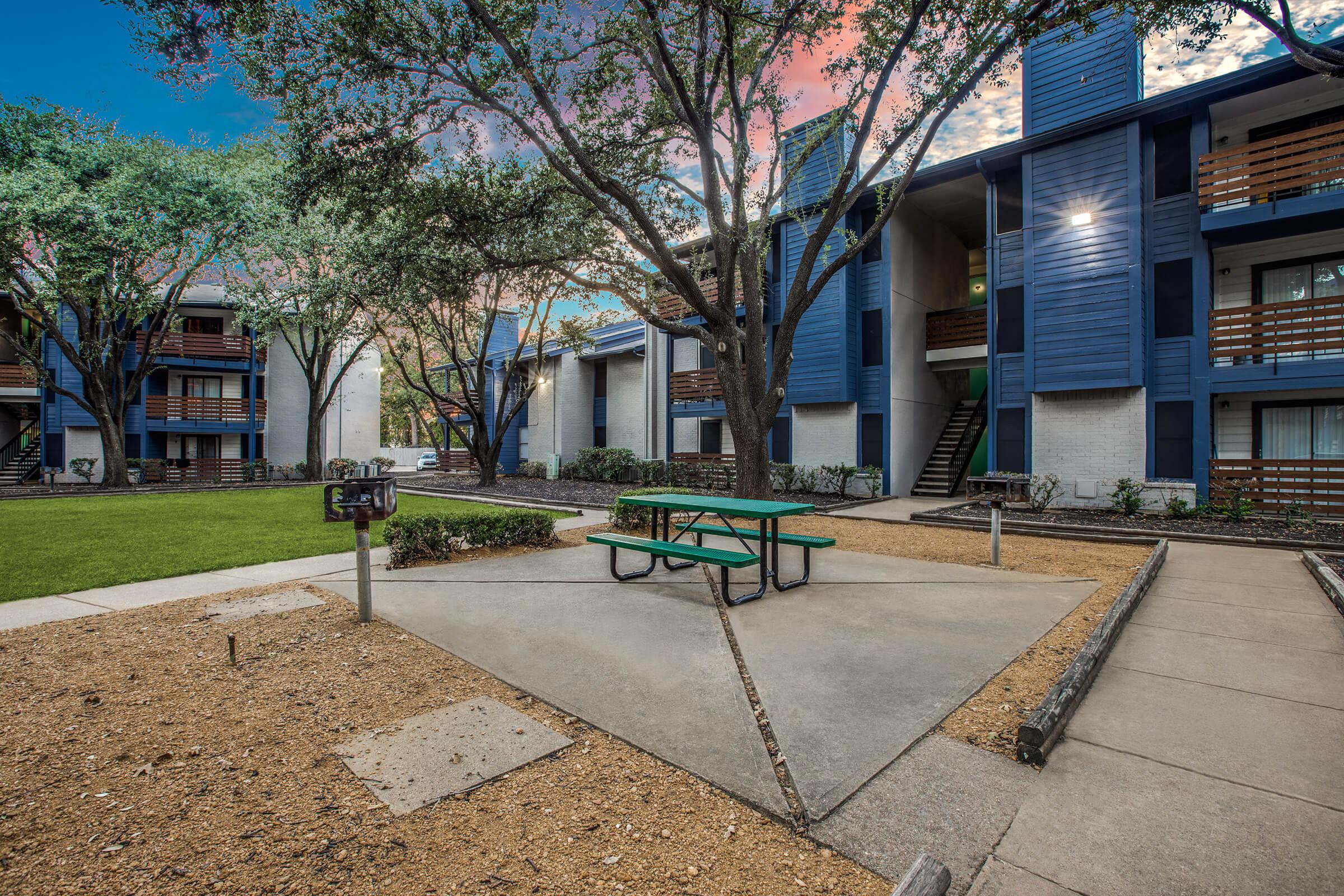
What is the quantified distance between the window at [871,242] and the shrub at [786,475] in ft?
20.6

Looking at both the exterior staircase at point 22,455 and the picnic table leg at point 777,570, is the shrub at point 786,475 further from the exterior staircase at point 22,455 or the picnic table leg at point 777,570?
the exterior staircase at point 22,455

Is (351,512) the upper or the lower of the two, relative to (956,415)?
lower

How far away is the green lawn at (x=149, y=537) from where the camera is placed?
6738mm

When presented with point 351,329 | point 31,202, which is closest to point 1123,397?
point 351,329

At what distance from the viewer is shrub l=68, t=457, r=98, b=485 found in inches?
918

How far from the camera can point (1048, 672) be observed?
3.70m

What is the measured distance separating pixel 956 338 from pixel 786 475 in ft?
20.9

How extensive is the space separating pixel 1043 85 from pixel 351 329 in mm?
25836

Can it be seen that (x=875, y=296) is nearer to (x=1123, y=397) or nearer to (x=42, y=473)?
(x=1123, y=397)

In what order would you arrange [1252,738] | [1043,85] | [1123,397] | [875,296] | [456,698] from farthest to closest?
[875,296], [1043,85], [1123,397], [456,698], [1252,738]

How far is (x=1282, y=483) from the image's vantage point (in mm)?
10820

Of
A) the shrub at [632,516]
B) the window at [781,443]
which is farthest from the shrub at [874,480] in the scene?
the shrub at [632,516]

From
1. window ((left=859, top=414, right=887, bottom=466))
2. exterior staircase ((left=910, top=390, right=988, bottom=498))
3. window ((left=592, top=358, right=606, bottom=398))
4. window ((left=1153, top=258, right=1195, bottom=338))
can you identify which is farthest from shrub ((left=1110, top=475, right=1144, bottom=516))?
window ((left=592, top=358, right=606, bottom=398))

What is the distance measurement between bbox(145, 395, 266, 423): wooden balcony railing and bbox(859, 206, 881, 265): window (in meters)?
26.8
